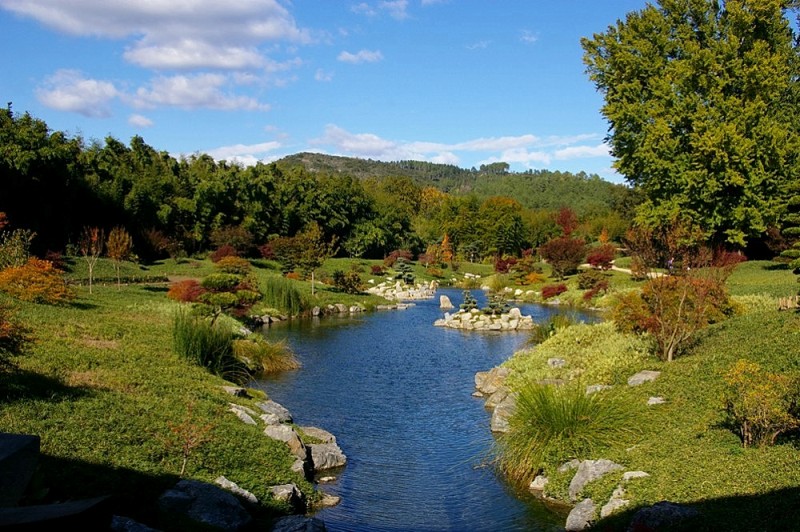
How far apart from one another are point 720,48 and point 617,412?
79.8 feet

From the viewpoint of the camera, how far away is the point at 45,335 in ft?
46.9

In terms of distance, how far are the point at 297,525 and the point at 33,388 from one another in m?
4.87

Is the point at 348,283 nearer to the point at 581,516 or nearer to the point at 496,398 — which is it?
the point at 496,398

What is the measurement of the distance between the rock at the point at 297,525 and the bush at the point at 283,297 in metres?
27.9

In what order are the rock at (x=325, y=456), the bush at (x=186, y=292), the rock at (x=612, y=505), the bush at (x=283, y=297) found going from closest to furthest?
the rock at (x=612, y=505)
the rock at (x=325, y=456)
the bush at (x=186, y=292)
the bush at (x=283, y=297)

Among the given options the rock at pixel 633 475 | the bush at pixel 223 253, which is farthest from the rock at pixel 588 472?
the bush at pixel 223 253

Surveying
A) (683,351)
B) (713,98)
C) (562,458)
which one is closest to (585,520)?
(562,458)

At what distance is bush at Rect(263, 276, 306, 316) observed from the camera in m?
35.8

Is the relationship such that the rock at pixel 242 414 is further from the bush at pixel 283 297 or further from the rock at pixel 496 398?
the bush at pixel 283 297

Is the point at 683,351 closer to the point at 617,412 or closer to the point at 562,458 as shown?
the point at 617,412

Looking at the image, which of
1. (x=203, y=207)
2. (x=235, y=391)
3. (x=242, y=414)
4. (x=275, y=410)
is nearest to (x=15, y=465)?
(x=242, y=414)

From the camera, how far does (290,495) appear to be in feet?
30.5

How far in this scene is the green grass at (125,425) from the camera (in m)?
7.70

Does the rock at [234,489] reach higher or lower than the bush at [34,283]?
lower
